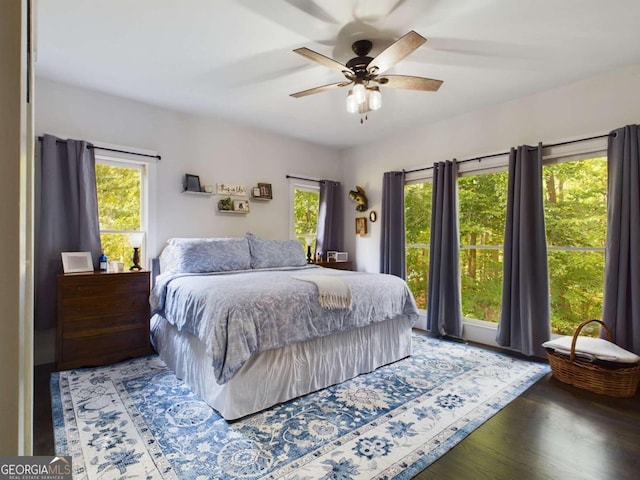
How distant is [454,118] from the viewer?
3.90 meters

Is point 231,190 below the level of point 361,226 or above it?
above

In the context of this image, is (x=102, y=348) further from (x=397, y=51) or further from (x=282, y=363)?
(x=397, y=51)

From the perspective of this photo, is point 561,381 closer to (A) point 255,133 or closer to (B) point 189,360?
(B) point 189,360

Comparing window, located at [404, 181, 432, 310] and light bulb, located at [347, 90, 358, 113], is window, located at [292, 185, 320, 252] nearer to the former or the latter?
window, located at [404, 181, 432, 310]

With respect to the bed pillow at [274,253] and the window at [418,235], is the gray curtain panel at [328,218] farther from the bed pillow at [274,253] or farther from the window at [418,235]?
the window at [418,235]

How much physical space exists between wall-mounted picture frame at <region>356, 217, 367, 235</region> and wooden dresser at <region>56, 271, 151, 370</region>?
9.57ft

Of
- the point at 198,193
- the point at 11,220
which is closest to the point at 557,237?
the point at 198,193

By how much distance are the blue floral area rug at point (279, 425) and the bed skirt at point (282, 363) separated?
76mm

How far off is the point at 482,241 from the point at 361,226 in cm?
170

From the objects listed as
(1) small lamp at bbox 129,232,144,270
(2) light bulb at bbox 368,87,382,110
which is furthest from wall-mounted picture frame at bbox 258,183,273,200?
(2) light bulb at bbox 368,87,382,110

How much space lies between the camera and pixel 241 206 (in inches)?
165

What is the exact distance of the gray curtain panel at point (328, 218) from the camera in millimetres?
4930

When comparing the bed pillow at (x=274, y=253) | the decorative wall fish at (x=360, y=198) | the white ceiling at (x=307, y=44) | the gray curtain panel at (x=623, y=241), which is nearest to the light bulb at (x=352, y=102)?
the white ceiling at (x=307, y=44)

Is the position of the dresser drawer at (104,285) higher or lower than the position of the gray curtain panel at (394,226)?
lower
